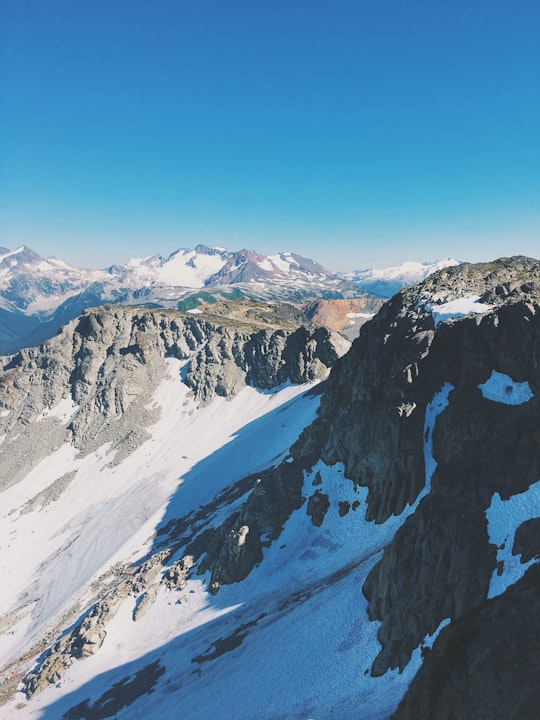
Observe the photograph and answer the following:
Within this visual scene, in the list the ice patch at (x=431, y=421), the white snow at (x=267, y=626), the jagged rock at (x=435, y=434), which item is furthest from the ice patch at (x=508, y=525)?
the ice patch at (x=431, y=421)

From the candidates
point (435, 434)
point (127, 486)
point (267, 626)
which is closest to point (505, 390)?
point (435, 434)

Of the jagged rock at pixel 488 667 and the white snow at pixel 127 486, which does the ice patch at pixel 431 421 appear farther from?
the white snow at pixel 127 486

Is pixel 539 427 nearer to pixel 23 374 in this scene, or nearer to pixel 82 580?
pixel 82 580

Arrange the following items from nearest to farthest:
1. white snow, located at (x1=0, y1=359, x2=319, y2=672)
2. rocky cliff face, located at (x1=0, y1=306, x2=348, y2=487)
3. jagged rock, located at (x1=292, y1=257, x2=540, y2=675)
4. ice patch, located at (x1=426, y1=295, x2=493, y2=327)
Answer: jagged rock, located at (x1=292, y1=257, x2=540, y2=675) < ice patch, located at (x1=426, y1=295, x2=493, y2=327) < white snow, located at (x1=0, y1=359, x2=319, y2=672) < rocky cliff face, located at (x1=0, y1=306, x2=348, y2=487)

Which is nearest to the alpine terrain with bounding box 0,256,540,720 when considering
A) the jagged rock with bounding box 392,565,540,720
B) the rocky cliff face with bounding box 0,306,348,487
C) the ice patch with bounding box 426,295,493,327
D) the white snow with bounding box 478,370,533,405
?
the jagged rock with bounding box 392,565,540,720

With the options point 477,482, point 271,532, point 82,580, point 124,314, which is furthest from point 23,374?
point 477,482

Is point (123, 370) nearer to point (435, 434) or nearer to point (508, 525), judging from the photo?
point (435, 434)

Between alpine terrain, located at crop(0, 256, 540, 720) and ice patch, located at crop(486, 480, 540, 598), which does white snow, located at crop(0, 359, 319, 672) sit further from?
ice patch, located at crop(486, 480, 540, 598)

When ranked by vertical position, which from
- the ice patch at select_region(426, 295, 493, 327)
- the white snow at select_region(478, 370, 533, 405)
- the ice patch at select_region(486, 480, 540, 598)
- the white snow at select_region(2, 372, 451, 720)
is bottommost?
the white snow at select_region(2, 372, 451, 720)
